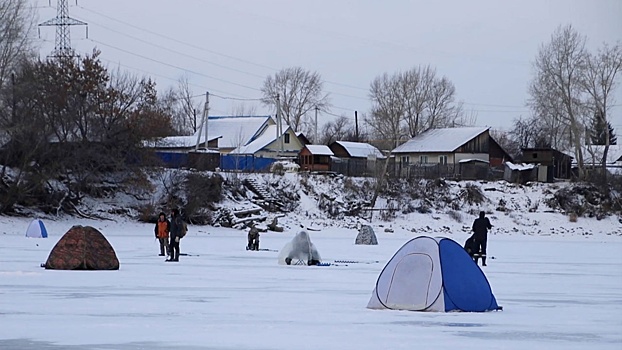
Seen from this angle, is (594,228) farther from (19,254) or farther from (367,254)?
(19,254)

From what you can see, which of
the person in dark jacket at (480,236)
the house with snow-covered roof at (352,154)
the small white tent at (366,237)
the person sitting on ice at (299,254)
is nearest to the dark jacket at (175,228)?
the person sitting on ice at (299,254)

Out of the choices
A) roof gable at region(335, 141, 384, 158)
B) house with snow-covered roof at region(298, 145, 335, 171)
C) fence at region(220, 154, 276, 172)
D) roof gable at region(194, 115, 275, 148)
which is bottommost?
fence at region(220, 154, 276, 172)

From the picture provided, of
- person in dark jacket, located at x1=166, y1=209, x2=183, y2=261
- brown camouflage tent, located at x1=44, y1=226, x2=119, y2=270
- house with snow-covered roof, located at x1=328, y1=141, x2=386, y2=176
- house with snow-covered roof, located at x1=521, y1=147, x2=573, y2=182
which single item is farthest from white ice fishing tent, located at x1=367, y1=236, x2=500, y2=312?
house with snow-covered roof, located at x1=521, y1=147, x2=573, y2=182

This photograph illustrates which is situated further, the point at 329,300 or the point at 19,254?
the point at 19,254

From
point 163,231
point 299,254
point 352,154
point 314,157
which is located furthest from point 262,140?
point 299,254

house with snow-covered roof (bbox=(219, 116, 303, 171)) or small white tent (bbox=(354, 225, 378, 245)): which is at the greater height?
house with snow-covered roof (bbox=(219, 116, 303, 171))

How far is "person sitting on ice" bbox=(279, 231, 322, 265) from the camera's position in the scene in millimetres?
29750

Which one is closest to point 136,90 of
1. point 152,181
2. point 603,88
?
point 152,181

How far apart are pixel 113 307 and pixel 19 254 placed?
1688 cm

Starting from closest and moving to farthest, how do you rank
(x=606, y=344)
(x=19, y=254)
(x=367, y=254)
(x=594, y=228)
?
(x=606, y=344), (x=19, y=254), (x=367, y=254), (x=594, y=228)

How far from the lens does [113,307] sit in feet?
54.5

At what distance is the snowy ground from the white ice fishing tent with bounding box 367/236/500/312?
372 mm

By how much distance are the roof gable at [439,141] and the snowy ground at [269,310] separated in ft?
219

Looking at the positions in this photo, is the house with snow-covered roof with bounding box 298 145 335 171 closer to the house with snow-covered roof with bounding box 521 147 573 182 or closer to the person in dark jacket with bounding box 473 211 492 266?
the house with snow-covered roof with bounding box 521 147 573 182
